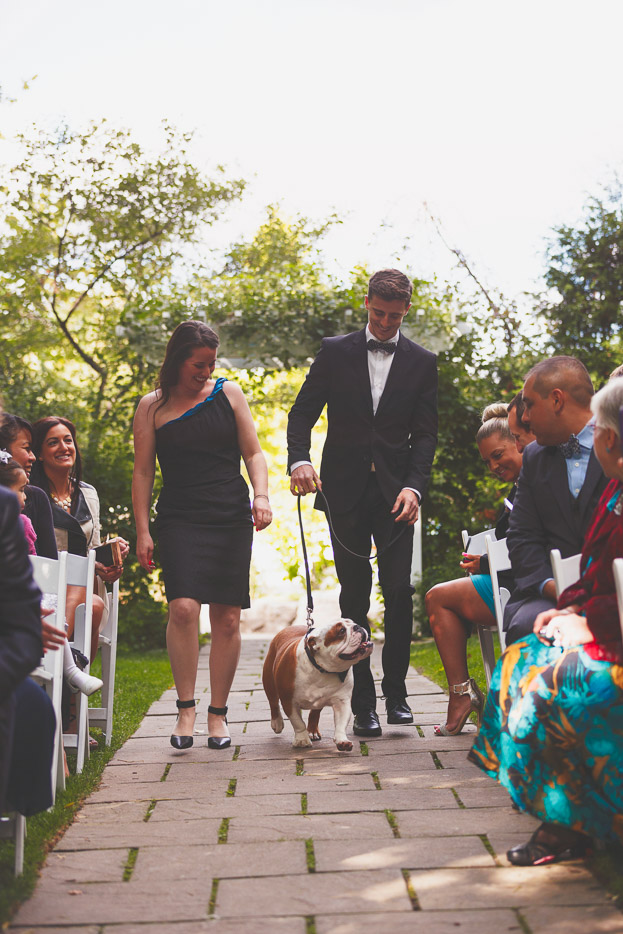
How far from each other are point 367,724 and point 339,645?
2.16 feet

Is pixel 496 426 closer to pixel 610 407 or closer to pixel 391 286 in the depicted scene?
pixel 391 286

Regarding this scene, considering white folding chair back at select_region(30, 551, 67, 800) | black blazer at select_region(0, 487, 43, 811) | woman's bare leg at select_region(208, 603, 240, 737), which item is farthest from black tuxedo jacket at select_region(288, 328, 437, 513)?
black blazer at select_region(0, 487, 43, 811)

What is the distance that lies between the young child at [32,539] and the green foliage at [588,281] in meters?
7.03

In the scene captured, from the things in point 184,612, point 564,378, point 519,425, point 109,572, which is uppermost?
point 564,378

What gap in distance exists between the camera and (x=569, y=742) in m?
2.39

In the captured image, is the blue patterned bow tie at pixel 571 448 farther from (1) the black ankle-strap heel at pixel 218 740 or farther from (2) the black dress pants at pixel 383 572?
(1) the black ankle-strap heel at pixel 218 740

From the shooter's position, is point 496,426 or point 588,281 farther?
point 588,281

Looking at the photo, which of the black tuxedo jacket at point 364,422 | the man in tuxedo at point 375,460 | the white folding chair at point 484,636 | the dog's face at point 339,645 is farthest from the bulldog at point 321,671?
the black tuxedo jacket at point 364,422

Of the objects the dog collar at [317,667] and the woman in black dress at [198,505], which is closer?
the dog collar at [317,667]

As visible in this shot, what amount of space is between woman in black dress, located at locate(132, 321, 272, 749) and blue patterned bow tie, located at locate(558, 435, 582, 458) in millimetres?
1408

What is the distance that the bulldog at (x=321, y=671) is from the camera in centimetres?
397

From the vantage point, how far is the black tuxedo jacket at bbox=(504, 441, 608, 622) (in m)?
3.28

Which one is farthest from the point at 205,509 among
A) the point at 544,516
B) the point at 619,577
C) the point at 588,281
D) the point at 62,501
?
the point at 588,281

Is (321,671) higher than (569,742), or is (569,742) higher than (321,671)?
(569,742)
